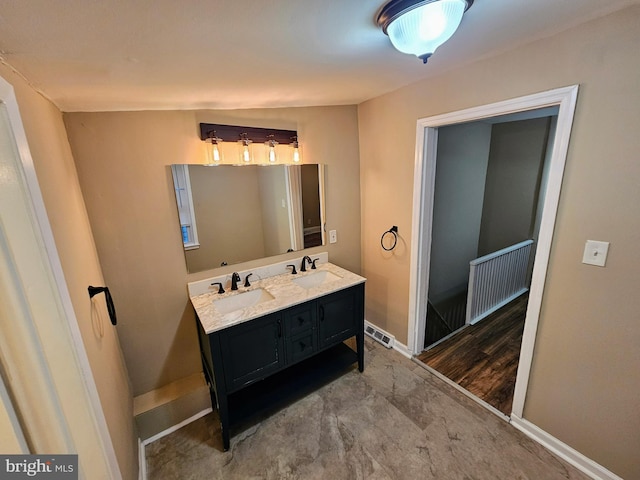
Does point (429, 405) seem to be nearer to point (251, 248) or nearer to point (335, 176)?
point (251, 248)

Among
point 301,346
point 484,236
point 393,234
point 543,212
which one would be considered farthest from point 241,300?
point 484,236

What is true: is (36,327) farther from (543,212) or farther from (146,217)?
(543,212)

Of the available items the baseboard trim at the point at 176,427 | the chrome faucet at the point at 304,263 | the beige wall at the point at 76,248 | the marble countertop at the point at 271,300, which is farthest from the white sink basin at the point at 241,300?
the baseboard trim at the point at 176,427

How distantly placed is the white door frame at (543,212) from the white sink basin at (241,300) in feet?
4.05

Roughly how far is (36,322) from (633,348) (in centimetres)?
236

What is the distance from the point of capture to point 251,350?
165 cm

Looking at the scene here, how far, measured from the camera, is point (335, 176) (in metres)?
2.42

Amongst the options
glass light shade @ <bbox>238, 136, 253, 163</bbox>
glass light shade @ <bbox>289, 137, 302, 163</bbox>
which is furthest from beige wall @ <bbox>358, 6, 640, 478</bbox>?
glass light shade @ <bbox>238, 136, 253, 163</bbox>

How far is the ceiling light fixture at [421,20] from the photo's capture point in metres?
0.81

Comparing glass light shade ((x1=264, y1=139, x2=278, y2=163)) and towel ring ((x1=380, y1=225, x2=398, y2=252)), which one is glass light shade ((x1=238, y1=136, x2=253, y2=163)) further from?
towel ring ((x1=380, y1=225, x2=398, y2=252))

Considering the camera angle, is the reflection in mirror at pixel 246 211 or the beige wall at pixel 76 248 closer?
the beige wall at pixel 76 248

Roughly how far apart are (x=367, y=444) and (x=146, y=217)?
2.00 m

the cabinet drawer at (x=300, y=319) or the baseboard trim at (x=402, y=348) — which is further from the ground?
the cabinet drawer at (x=300, y=319)
